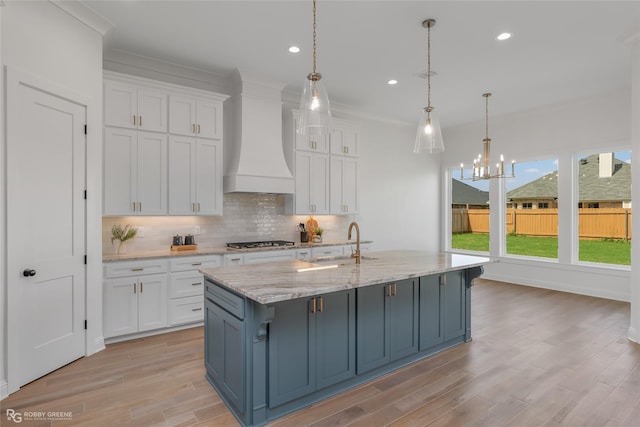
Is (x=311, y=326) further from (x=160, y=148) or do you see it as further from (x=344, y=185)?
(x=344, y=185)

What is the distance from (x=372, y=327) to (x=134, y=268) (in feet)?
8.65

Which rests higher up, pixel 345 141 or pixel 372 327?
pixel 345 141

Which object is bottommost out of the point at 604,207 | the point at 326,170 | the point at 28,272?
the point at 28,272

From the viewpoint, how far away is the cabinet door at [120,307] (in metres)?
3.62

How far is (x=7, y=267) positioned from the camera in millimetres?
2656

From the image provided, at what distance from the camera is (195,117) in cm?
435

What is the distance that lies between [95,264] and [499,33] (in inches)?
189

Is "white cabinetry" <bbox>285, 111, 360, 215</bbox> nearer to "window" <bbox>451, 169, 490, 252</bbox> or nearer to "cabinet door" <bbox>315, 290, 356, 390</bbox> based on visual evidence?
"cabinet door" <bbox>315, 290, 356, 390</bbox>

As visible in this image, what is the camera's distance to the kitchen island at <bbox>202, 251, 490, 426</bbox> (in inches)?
87.9

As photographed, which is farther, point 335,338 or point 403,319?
point 403,319

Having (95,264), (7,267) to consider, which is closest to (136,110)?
(95,264)

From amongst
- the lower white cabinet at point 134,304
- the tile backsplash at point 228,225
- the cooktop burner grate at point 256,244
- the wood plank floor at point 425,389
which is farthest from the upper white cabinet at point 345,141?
the wood plank floor at point 425,389

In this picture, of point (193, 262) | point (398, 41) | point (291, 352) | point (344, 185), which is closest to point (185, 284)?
point (193, 262)

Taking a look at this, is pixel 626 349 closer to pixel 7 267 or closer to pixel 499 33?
pixel 499 33
